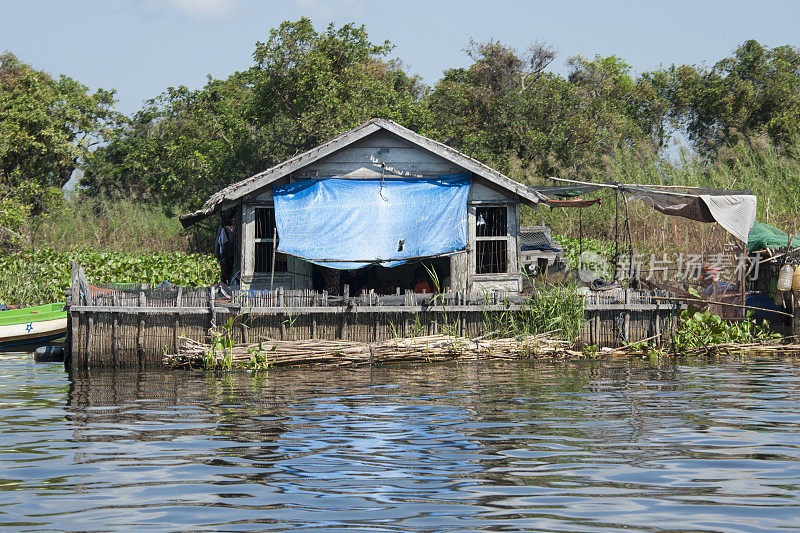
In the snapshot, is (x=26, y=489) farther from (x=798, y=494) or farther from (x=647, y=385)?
(x=647, y=385)

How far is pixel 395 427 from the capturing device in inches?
401

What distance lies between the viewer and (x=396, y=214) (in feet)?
65.4

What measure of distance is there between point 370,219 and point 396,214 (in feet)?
1.94

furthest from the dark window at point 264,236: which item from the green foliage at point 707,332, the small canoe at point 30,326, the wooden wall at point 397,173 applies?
the green foliage at point 707,332

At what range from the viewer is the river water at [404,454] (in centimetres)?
645

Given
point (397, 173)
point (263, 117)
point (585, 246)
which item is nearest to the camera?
point (397, 173)

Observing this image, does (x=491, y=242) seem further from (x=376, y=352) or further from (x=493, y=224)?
(x=376, y=352)

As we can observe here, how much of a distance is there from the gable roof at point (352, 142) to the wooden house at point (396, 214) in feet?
0.07

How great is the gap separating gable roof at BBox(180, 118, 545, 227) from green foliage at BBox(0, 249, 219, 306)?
292 inches

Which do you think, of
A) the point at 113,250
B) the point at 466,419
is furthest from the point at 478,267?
the point at 113,250

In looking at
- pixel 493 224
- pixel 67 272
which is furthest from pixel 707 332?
pixel 67 272

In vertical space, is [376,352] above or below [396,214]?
below

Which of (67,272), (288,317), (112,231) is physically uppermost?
(112,231)

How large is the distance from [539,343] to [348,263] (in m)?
4.46
